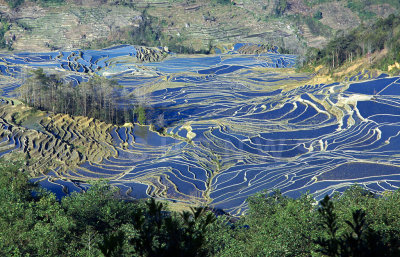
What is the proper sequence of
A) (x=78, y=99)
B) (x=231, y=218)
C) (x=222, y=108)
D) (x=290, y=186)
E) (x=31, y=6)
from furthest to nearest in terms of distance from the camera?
(x=31, y=6) < (x=222, y=108) < (x=78, y=99) < (x=290, y=186) < (x=231, y=218)

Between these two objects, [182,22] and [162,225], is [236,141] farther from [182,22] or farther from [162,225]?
[182,22]

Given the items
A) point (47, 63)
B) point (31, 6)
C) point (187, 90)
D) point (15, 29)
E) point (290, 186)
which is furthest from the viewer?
point (31, 6)

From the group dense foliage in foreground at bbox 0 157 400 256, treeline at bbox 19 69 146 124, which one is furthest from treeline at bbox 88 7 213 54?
dense foliage in foreground at bbox 0 157 400 256

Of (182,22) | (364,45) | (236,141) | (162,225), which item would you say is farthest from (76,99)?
(182,22)

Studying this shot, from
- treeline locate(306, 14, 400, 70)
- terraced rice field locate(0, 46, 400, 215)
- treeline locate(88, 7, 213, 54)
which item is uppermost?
treeline locate(306, 14, 400, 70)

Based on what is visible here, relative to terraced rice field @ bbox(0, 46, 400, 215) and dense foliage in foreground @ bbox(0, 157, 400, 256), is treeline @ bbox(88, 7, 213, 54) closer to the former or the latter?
terraced rice field @ bbox(0, 46, 400, 215)

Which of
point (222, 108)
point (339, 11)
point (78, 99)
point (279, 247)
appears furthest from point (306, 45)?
point (279, 247)

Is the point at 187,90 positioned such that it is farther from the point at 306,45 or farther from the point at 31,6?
the point at 31,6
